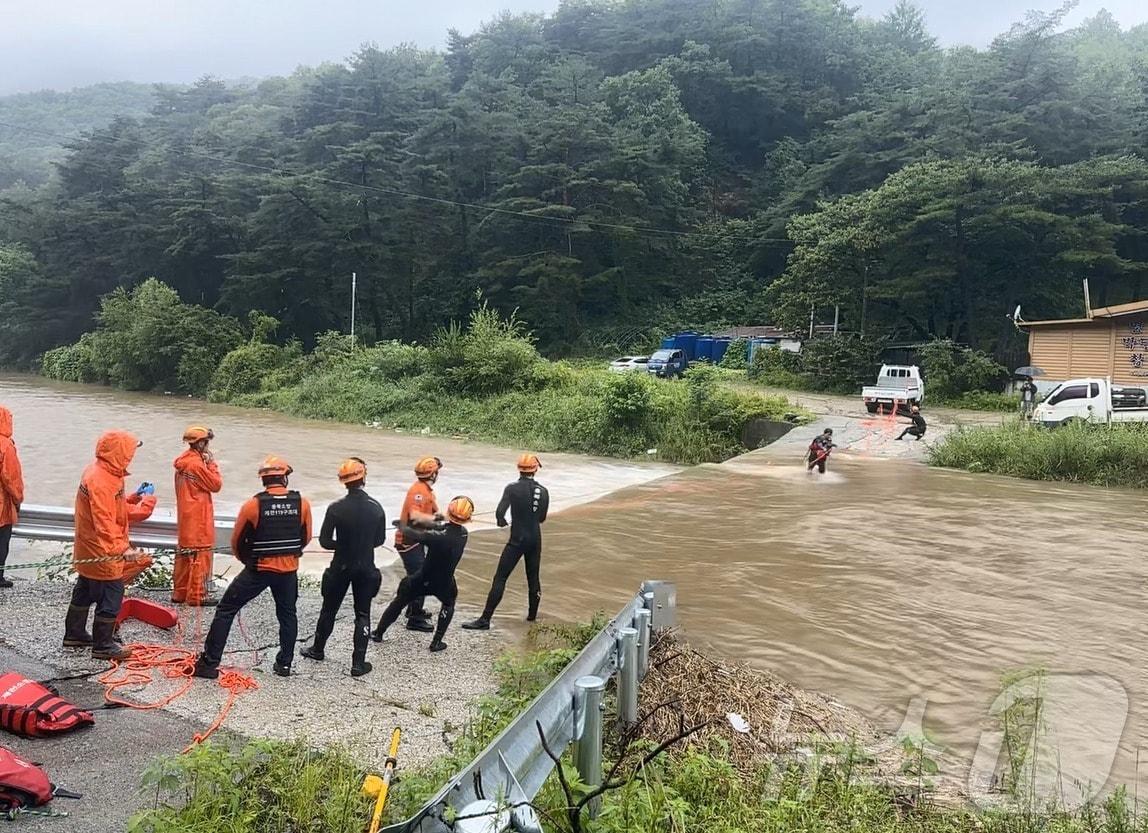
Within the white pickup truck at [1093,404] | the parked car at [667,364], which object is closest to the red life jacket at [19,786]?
the white pickup truck at [1093,404]

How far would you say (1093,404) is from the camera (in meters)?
19.5

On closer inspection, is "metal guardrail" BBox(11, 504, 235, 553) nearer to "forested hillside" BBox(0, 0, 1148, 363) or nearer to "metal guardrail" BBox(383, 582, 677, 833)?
"metal guardrail" BBox(383, 582, 677, 833)

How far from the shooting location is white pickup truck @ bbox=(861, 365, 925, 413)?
24.9m

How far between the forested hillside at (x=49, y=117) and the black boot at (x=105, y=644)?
10885 centimetres

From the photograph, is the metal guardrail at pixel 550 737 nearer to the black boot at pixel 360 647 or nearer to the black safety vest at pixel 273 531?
the black boot at pixel 360 647

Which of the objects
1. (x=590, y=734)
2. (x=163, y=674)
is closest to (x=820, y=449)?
(x=163, y=674)

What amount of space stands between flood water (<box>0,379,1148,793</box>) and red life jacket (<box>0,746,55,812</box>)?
174 inches

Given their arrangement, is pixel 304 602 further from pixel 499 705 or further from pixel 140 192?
pixel 140 192

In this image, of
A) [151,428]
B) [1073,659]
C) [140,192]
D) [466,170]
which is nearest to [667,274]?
[466,170]

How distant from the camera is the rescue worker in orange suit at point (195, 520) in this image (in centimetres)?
722

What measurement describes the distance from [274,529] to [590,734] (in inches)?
133

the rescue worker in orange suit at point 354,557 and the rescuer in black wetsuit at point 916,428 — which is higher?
the rescuer in black wetsuit at point 916,428

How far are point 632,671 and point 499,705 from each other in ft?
2.90

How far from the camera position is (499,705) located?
4758 millimetres
